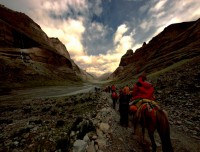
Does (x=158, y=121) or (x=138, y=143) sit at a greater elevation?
(x=158, y=121)

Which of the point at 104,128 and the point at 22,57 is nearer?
the point at 104,128

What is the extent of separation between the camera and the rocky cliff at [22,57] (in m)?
57.6

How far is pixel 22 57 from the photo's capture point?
70875 mm

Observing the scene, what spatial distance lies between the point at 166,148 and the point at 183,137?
10.1ft

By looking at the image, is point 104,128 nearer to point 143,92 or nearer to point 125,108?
point 125,108

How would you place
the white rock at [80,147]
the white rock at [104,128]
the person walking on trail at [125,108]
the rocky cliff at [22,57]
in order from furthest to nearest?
the rocky cliff at [22,57] → the person walking on trail at [125,108] → the white rock at [104,128] → the white rock at [80,147]

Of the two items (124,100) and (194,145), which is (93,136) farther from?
(194,145)

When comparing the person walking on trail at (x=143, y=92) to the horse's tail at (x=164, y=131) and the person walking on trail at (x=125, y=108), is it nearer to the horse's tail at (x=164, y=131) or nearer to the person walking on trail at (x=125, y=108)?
the horse's tail at (x=164, y=131)

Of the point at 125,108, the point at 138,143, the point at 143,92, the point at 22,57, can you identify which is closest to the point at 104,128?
the point at 138,143

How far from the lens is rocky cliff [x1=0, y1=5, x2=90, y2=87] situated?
189 feet

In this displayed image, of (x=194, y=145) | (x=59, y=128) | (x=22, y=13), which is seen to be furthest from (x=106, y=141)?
(x=22, y=13)

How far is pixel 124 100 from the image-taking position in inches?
312

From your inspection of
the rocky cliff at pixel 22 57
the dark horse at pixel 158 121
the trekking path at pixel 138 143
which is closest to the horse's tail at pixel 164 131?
the dark horse at pixel 158 121

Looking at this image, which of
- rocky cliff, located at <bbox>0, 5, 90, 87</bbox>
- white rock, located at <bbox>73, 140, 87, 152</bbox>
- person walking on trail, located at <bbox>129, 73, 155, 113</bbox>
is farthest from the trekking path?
rocky cliff, located at <bbox>0, 5, 90, 87</bbox>
